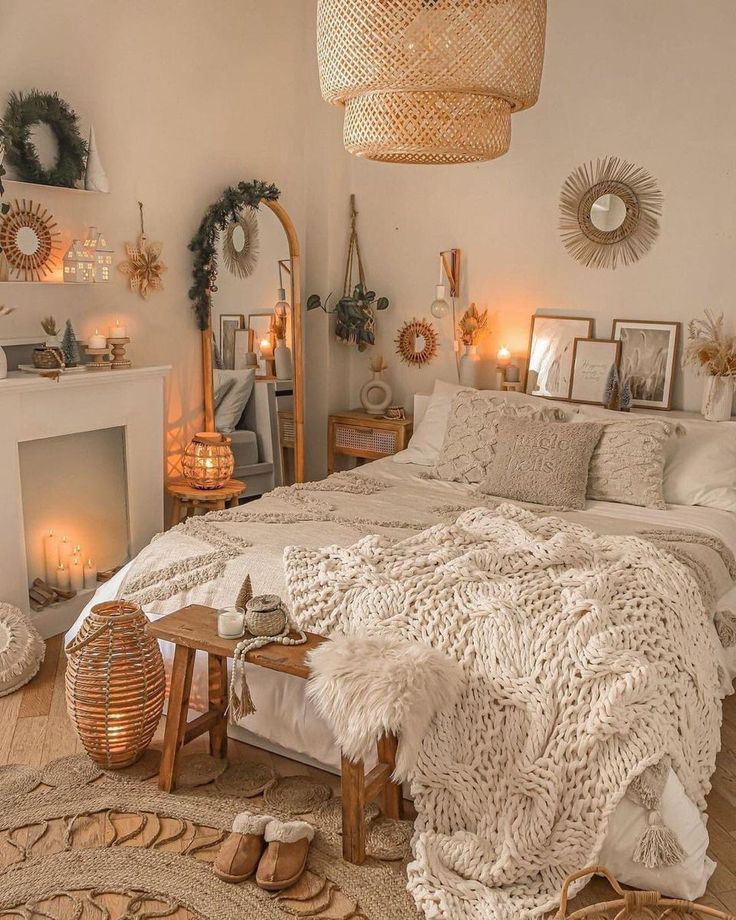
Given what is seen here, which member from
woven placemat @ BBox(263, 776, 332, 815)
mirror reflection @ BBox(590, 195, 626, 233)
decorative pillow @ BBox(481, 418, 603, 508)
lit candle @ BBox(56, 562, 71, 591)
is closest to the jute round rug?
woven placemat @ BBox(263, 776, 332, 815)

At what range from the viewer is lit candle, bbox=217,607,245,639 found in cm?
250

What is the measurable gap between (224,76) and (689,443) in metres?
2.91

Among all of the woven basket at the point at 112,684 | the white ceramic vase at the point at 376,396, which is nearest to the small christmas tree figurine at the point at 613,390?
the white ceramic vase at the point at 376,396

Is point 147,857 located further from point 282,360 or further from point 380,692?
point 282,360

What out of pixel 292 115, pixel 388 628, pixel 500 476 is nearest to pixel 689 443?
pixel 500 476

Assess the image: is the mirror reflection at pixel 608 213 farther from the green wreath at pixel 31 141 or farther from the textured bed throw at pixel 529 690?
the green wreath at pixel 31 141

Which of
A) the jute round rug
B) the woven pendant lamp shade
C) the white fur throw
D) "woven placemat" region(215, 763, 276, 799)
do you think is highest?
the woven pendant lamp shade

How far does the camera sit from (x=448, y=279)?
4.92 meters

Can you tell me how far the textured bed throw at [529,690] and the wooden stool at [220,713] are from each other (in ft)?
0.45

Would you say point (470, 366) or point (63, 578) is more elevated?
point (470, 366)

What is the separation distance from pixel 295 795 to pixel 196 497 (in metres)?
1.92

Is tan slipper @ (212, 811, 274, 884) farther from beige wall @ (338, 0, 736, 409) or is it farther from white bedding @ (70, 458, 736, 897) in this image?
beige wall @ (338, 0, 736, 409)

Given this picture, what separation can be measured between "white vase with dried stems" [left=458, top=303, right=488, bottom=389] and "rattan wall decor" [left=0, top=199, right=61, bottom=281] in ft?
7.02

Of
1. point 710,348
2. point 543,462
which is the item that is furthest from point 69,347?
point 710,348
